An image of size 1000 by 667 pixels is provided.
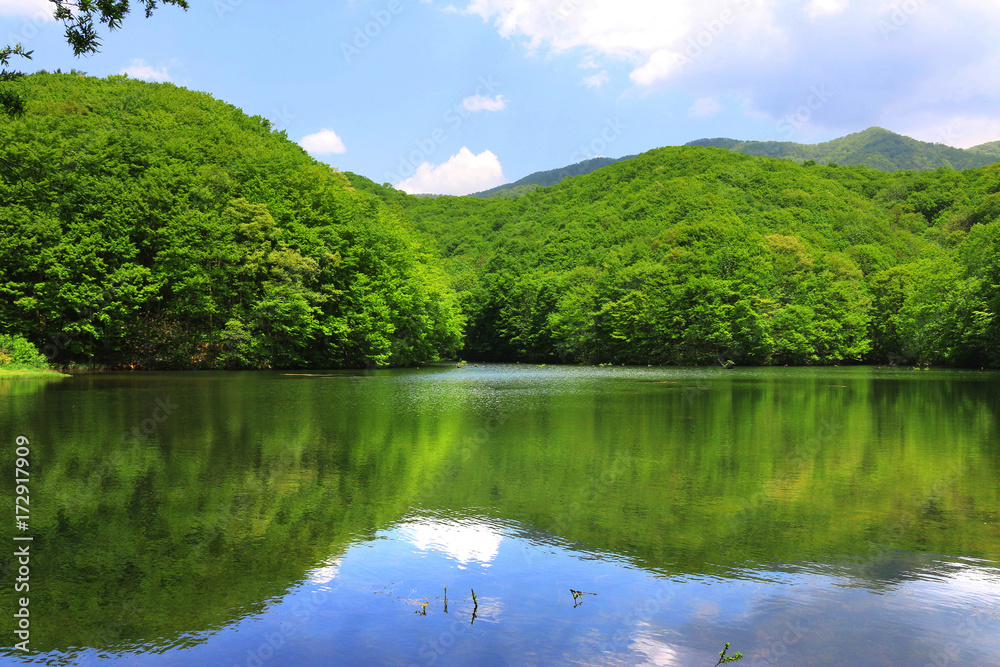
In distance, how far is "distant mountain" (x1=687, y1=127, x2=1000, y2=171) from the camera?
126 metres

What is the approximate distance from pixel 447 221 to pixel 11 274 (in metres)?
76.2

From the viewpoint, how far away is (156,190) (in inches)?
1735

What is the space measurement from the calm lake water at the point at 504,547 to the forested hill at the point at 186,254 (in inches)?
1164

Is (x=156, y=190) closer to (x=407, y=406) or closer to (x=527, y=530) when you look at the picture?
(x=407, y=406)

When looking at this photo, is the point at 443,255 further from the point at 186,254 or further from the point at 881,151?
the point at 881,151

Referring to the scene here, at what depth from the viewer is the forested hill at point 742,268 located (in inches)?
2504

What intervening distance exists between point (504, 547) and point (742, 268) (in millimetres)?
65097

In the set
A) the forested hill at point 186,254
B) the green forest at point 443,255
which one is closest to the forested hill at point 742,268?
the green forest at point 443,255

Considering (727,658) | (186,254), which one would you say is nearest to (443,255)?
(186,254)

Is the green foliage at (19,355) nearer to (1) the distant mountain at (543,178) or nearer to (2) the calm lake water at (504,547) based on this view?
(2) the calm lake water at (504,547)

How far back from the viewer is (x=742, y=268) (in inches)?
2625

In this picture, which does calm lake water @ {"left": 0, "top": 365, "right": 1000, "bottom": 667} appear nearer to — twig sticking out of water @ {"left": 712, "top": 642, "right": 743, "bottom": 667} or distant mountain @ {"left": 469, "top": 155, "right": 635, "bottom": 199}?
twig sticking out of water @ {"left": 712, "top": 642, "right": 743, "bottom": 667}

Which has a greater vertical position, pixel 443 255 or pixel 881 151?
pixel 881 151

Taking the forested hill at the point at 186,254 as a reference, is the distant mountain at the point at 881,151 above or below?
above
